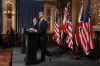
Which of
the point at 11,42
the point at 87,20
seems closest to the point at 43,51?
the point at 87,20

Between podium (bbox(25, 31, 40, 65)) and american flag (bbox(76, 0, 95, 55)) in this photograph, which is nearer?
podium (bbox(25, 31, 40, 65))

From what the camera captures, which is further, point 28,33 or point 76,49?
point 76,49

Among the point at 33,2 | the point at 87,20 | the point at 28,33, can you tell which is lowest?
the point at 28,33

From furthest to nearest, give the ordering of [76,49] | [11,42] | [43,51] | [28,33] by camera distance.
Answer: [11,42]
[76,49]
[43,51]
[28,33]

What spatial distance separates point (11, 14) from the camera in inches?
376

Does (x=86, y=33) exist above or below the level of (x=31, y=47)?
above

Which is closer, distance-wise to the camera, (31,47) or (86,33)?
(31,47)

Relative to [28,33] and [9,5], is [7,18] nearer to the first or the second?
[9,5]

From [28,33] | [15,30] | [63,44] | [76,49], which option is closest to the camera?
[28,33]

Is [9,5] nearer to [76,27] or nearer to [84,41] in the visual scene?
[76,27]

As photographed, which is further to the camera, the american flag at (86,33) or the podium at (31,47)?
the american flag at (86,33)

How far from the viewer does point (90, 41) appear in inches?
189

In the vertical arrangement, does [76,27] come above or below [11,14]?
below

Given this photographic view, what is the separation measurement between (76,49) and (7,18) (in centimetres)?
551
